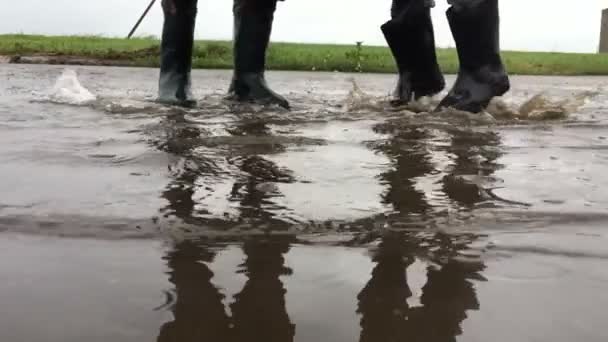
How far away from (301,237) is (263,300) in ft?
1.02

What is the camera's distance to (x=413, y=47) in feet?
12.0

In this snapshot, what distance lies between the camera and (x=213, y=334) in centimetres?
81

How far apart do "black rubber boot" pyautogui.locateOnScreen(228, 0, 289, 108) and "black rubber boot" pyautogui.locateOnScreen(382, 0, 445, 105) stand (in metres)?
0.63

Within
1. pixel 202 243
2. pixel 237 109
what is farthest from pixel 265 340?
pixel 237 109

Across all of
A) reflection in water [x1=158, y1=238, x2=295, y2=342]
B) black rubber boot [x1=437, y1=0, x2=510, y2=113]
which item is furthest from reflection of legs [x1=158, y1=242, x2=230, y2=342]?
black rubber boot [x1=437, y1=0, x2=510, y2=113]

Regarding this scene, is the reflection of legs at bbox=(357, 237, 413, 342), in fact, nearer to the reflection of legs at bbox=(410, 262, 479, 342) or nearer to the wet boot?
the reflection of legs at bbox=(410, 262, 479, 342)

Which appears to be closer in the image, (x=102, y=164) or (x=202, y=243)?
(x=202, y=243)

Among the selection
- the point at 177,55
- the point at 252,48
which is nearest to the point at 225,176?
the point at 252,48

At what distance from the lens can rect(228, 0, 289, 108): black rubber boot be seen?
3.66m

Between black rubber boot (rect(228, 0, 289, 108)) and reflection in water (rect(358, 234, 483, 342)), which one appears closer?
reflection in water (rect(358, 234, 483, 342))

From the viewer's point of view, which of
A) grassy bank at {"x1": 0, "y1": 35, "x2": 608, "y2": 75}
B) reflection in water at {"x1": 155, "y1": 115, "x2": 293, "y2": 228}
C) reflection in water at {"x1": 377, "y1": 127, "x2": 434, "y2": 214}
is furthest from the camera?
grassy bank at {"x1": 0, "y1": 35, "x2": 608, "y2": 75}

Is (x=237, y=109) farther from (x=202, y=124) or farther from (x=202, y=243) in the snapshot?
(x=202, y=243)

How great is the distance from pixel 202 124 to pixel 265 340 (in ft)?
6.91

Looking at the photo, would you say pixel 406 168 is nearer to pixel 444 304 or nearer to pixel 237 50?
pixel 444 304
